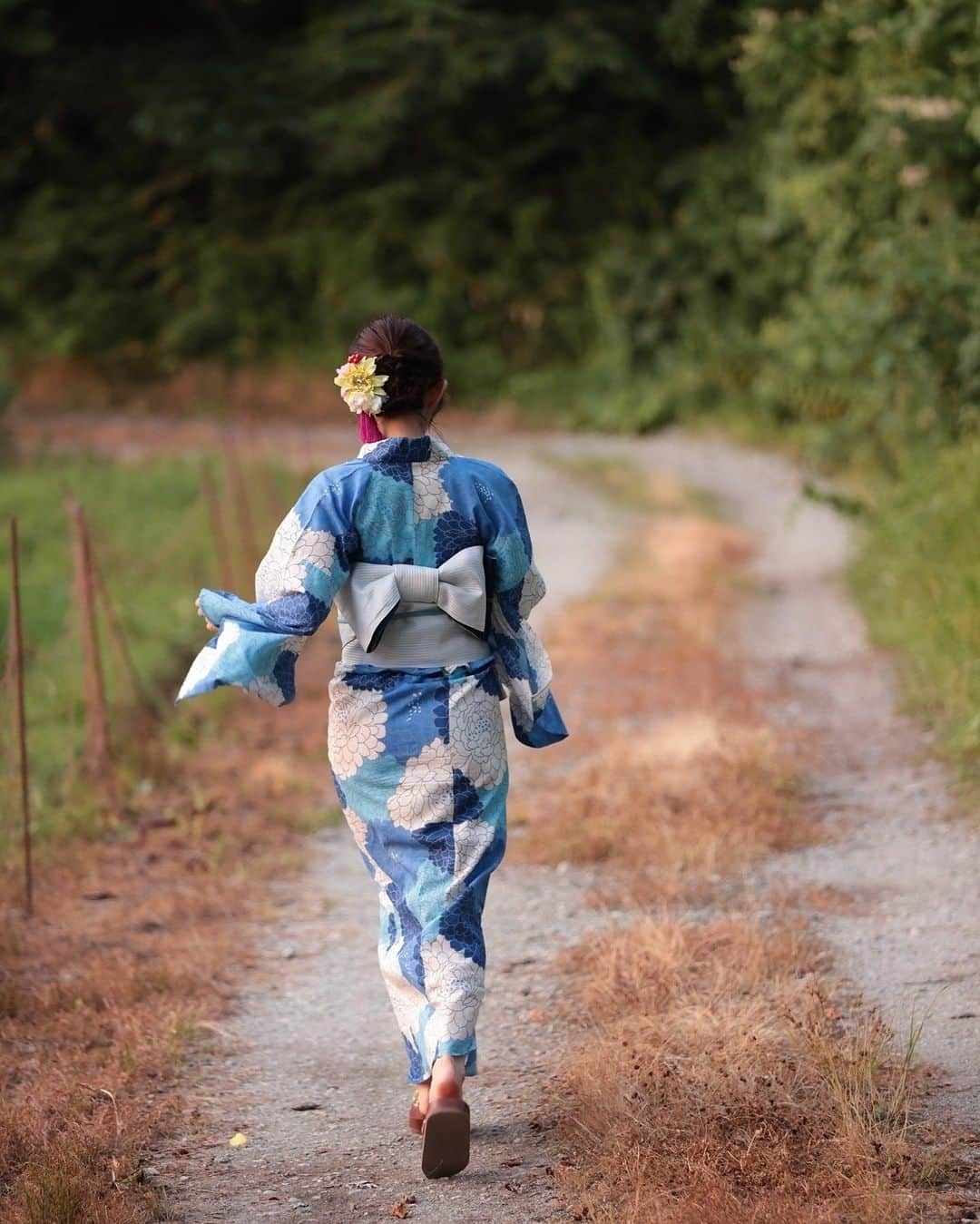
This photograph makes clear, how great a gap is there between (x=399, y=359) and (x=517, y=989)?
1.75 meters

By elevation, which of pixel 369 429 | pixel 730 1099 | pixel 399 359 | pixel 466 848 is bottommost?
pixel 730 1099

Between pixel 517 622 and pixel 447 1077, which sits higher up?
pixel 517 622

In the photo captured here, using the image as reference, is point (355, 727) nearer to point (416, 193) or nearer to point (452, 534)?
point (452, 534)

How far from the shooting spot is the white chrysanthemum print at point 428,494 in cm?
327

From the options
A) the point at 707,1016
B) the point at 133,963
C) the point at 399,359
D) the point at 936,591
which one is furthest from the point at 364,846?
the point at 936,591

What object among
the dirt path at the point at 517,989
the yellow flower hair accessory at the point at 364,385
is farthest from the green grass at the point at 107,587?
the yellow flower hair accessory at the point at 364,385

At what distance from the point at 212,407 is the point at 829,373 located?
11.7 m

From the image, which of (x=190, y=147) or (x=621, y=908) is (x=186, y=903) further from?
(x=190, y=147)

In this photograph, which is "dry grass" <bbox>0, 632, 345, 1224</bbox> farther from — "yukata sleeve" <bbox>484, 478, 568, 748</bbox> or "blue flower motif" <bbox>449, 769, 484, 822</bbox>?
"yukata sleeve" <bbox>484, 478, 568, 748</bbox>

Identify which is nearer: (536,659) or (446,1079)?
(446,1079)

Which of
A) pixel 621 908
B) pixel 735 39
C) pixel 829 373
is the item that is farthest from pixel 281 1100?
pixel 735 39

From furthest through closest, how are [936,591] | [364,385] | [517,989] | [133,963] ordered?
1. [936,591]
2. [133,963]
3. [517,989]
4. [364,385]

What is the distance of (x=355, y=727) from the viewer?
3.33m

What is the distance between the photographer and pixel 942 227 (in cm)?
805
